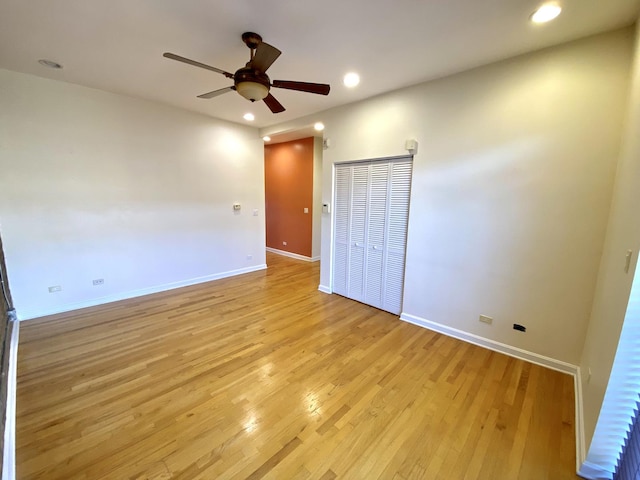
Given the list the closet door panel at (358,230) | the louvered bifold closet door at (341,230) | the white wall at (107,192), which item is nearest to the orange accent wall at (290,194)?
the white wall at (107,192)

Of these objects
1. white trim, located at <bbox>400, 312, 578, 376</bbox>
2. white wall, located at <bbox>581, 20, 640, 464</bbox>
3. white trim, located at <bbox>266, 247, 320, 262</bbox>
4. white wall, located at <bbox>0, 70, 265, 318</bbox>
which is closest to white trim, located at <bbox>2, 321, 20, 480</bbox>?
white wall, located at <bbox>0, 70, 265, 318</bbox>

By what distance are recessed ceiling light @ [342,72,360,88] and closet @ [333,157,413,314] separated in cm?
98

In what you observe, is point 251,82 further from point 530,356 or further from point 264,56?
point 530,356

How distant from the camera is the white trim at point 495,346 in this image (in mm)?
2322

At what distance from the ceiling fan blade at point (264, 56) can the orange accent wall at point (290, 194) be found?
370 centimetres

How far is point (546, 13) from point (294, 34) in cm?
185

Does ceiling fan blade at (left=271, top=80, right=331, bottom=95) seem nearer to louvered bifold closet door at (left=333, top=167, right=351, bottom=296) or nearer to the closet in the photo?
the closet

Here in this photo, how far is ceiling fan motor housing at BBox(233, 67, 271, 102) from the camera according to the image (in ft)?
6.77

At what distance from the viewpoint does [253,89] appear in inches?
84.1

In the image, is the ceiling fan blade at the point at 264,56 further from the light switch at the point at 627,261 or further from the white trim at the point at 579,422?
the white trim at the point at 579,422

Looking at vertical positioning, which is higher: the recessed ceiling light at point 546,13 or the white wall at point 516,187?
the recessed ceiling light at point 546,13

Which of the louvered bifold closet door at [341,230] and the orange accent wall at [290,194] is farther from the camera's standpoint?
the orange accent wall at [290,194]

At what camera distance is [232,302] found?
12.2 ft

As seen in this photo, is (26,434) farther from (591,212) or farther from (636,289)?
(591,212)
